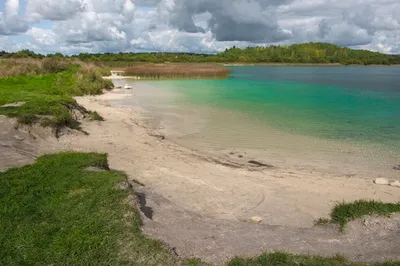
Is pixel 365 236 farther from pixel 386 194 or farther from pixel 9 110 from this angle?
pixel 9 110

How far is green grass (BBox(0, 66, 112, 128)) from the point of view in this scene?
17303mm

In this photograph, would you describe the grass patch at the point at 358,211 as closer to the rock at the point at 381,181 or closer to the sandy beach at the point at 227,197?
the sandy beach at the point at 227,197

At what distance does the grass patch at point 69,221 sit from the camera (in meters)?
6.18

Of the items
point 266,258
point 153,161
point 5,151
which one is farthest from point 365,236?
point 5,151

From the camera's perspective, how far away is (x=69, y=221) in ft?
23.7

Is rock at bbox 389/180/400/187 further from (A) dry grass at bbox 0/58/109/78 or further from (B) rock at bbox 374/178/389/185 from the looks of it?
(A) dry grass at bbox 0/58/109/78

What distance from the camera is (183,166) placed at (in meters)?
14.5

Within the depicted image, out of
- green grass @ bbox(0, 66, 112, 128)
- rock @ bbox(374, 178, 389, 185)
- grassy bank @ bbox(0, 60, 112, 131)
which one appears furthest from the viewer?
grassy bank @ bbox(0, 60, 112, 131)

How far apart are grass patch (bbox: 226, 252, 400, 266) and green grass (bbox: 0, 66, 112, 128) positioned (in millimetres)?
12950

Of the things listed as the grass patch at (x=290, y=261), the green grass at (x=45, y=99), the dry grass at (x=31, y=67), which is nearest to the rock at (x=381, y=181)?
the grass patch at (x=290, y=261)

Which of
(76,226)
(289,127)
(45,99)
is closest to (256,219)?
(76,226)

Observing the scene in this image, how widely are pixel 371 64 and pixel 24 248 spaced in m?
218

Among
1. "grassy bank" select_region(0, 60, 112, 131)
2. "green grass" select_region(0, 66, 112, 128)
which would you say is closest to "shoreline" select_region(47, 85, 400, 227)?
"green grass" select_region(0, 66, 112, 128)

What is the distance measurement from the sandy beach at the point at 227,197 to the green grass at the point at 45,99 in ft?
3.72
